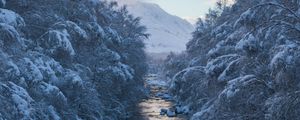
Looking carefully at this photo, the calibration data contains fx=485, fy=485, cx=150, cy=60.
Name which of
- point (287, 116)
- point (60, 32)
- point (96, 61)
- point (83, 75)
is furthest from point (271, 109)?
point (96, 61)

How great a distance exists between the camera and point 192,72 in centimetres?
3359

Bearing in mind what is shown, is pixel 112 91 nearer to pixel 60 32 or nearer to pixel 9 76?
pixel 60 32

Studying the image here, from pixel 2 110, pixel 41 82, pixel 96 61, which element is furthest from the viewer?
pixel 96 61

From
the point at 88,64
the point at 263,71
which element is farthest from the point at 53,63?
the point at 88,64

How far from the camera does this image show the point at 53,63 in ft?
62.6

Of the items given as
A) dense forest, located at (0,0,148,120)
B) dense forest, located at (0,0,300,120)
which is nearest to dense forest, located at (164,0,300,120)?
dense forest, located at (0,0,300,120)

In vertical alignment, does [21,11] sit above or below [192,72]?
above

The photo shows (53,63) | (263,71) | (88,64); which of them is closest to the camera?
(263,71)

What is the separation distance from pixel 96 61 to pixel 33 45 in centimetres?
1051

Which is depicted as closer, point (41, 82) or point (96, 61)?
point (41, 82)

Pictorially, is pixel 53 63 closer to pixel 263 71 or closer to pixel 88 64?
pixel 263 71

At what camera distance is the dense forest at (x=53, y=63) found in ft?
46.0

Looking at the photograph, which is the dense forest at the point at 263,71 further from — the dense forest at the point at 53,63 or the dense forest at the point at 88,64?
the dense forest at the point at 53,63

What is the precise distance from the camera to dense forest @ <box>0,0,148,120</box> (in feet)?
46.0
